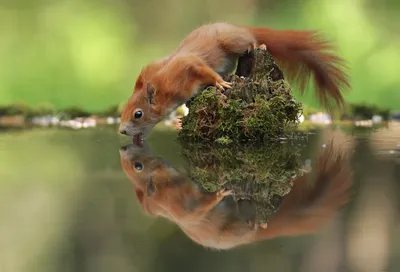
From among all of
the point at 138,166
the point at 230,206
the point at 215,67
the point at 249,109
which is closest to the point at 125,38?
the point at 215,67

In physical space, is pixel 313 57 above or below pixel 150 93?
above

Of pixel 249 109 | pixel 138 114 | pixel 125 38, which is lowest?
pixel 125 38

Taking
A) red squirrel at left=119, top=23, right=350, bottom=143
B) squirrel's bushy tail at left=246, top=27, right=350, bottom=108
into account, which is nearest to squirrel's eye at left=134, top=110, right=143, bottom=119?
red squirrel at left=119, top=23, right=350, bottom=143

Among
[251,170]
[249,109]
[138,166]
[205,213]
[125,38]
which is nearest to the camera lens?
[205,213]

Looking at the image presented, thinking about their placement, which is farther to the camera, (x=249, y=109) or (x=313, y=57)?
(x=313, y=57)

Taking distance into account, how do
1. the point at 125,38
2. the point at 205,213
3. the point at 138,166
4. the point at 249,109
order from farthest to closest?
the point at 125,38 → the point at 249,109 → the point at 138,166 → the point at 205,213

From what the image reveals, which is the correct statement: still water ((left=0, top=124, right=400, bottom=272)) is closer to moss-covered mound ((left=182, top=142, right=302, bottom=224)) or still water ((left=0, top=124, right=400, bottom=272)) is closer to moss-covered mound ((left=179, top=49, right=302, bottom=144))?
moss-covered mound ((left=182, top=142, right=302, bottom=224))

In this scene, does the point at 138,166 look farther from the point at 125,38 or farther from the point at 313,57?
the point at 125,38
